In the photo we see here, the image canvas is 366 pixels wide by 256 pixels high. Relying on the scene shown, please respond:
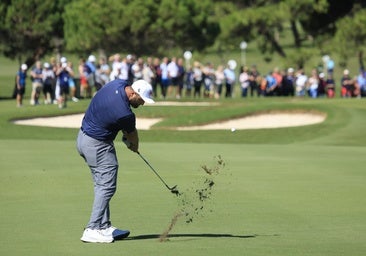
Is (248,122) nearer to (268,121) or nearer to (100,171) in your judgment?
(268,121)

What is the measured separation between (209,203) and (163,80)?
33071 millimetres

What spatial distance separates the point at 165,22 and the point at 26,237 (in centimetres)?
5518

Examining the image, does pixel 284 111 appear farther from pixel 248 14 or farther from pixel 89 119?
pixel 248 14

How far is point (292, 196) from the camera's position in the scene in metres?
16.5

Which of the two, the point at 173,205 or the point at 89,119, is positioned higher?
the point at 89,119

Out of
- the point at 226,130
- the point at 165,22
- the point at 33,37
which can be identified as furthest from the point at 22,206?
the point at 165,22

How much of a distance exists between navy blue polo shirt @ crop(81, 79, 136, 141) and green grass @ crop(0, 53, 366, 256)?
50.5 inches

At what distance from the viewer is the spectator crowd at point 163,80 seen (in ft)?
141

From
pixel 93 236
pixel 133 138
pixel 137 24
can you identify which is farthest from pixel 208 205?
pixel 137 24

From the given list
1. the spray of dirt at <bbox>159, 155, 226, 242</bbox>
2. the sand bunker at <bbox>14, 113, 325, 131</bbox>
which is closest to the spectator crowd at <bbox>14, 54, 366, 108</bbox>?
→ the sand bunker at <bbox>14, 113, 325, 131</bbox>

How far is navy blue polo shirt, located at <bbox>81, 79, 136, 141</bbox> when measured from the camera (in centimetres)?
1214

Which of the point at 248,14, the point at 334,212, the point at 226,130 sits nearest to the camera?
the point at 334,212

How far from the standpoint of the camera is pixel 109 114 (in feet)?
40.1

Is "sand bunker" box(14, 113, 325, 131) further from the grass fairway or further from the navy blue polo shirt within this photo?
the navy blue polo shirt
